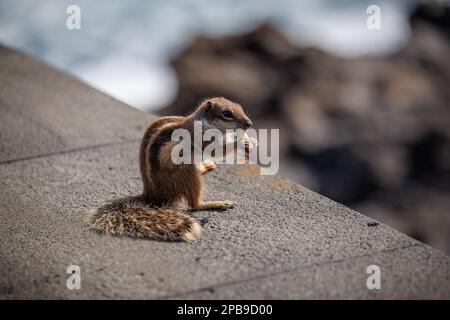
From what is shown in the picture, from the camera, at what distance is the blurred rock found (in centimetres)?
968

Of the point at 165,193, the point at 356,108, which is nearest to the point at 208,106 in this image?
the point at 165,193

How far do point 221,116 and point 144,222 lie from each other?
795 millimetres

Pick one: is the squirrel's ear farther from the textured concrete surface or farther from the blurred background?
the blurred background

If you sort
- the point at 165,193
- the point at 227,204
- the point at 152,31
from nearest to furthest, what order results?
the point at 165,193 → the point at 227,204 → the point at 152,31

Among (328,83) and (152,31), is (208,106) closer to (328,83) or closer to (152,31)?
(328,83)

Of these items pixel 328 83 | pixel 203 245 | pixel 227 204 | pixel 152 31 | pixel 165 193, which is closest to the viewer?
pixel 203 245

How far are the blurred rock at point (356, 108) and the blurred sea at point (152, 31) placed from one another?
1.13m

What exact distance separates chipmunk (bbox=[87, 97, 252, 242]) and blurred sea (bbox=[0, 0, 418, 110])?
29.7ft

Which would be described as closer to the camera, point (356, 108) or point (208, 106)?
point (208, 106)

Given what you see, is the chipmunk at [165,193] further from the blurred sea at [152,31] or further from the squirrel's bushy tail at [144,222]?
the blurred sea at [152,31]

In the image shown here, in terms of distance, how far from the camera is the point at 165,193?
12.9 ft

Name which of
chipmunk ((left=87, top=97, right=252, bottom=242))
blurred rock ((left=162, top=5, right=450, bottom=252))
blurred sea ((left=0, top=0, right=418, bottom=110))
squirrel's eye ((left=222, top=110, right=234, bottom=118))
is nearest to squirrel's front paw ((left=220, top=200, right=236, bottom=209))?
chipmunk ((left=87, top=97, right=252, bottom=242))

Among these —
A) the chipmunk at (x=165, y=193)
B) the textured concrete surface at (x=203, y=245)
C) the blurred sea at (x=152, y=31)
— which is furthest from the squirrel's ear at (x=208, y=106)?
the blurred sea at (x=152, y=31)
